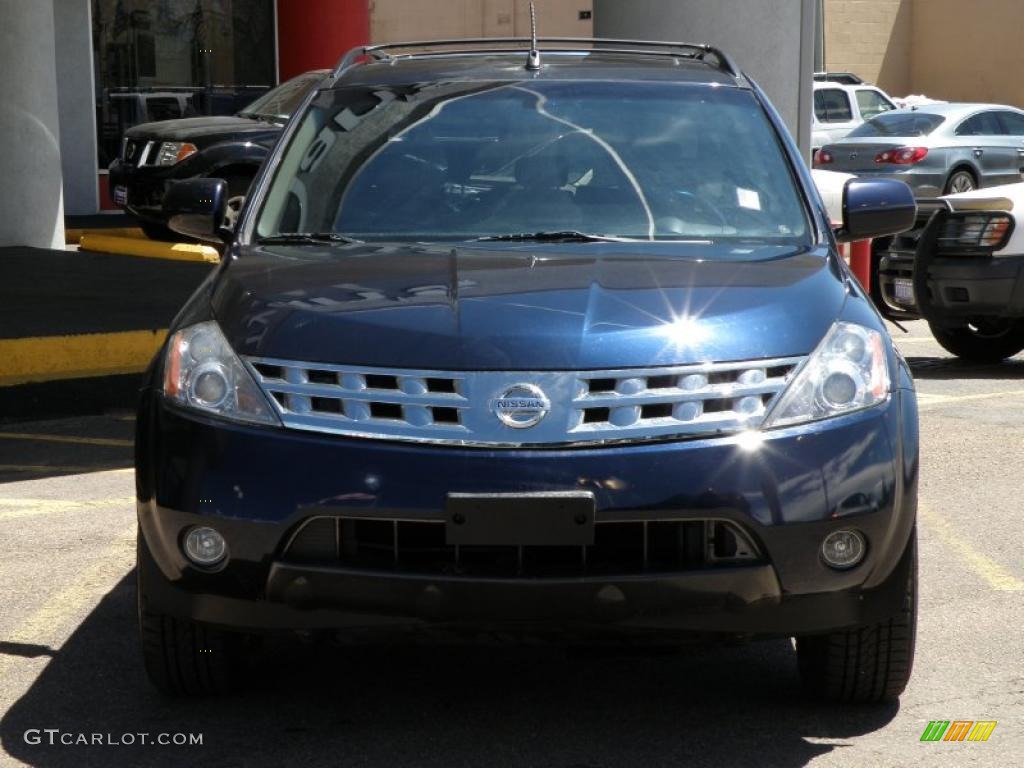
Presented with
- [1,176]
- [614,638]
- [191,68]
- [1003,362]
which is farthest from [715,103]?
[191,68]

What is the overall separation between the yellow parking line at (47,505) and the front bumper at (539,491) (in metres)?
2.98

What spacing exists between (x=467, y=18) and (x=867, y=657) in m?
25.9

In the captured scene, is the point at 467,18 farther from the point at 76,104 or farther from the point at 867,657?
the point at 867,657

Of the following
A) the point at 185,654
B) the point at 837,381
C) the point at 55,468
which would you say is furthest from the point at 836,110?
the point at 185,654

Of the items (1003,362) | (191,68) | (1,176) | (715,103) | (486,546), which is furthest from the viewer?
(191,68)

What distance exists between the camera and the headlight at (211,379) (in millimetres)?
3883

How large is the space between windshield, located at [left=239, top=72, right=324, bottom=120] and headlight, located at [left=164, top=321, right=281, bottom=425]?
519 inches

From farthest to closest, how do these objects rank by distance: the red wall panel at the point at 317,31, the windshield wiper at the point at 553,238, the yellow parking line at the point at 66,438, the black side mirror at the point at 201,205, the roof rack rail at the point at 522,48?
the red wall panel at the point at 317,31 < the yellow parking line at the point at 66,438 < the roof rack rail at the point at 522,48 < the black side mirror at the point at 201,205 < the windshield wiper at the point at 553,238

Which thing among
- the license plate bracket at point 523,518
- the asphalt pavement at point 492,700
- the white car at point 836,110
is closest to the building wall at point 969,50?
the white car at point 836,110

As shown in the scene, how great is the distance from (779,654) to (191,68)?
18681 millimetres

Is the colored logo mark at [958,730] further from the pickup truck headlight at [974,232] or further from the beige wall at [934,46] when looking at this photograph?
the beige wall at [934,46]

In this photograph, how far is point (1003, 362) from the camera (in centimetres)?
1104

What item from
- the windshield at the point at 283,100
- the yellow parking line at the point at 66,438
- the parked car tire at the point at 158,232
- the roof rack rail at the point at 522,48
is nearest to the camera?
the roof rack rail at the point at 522,48

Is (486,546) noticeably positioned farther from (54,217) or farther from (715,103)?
(54,217)
